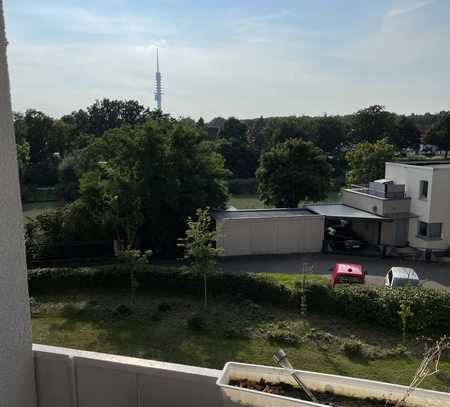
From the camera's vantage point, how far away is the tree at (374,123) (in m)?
62.3

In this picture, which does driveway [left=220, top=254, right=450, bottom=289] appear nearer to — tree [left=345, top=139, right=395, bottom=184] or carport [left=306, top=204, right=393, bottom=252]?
carport [left=306, top=204, right=393, bottom=252]

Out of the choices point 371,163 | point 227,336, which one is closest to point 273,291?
point 227,336

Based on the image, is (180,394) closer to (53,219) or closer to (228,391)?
(228,391)

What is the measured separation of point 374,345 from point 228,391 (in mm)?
10946

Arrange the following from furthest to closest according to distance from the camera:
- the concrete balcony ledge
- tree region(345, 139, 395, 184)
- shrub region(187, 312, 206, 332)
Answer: tree region(345, 139, 395, 184) → shrub region(187, 312, 206, 332) → the concrete balcony ledge

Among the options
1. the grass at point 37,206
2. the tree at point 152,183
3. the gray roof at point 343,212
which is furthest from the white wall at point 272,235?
the grass at point 37,206

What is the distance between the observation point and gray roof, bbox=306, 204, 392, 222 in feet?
78.7

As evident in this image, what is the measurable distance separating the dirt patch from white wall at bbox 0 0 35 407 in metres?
1.47

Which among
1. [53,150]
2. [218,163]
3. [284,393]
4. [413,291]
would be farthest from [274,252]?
[53,150]

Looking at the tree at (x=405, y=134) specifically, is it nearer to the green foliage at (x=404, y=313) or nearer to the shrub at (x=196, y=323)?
A: the green foliage at (x=404, y=313)

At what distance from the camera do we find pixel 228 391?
9.09 ft

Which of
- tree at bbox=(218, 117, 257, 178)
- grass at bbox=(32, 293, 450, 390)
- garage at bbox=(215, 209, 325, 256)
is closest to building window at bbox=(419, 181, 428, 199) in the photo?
garage at bbox=(215, 209, 325, 256)

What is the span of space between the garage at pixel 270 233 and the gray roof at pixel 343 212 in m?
0.82

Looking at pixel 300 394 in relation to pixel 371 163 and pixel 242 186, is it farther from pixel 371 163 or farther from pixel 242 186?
pixel 242 186
